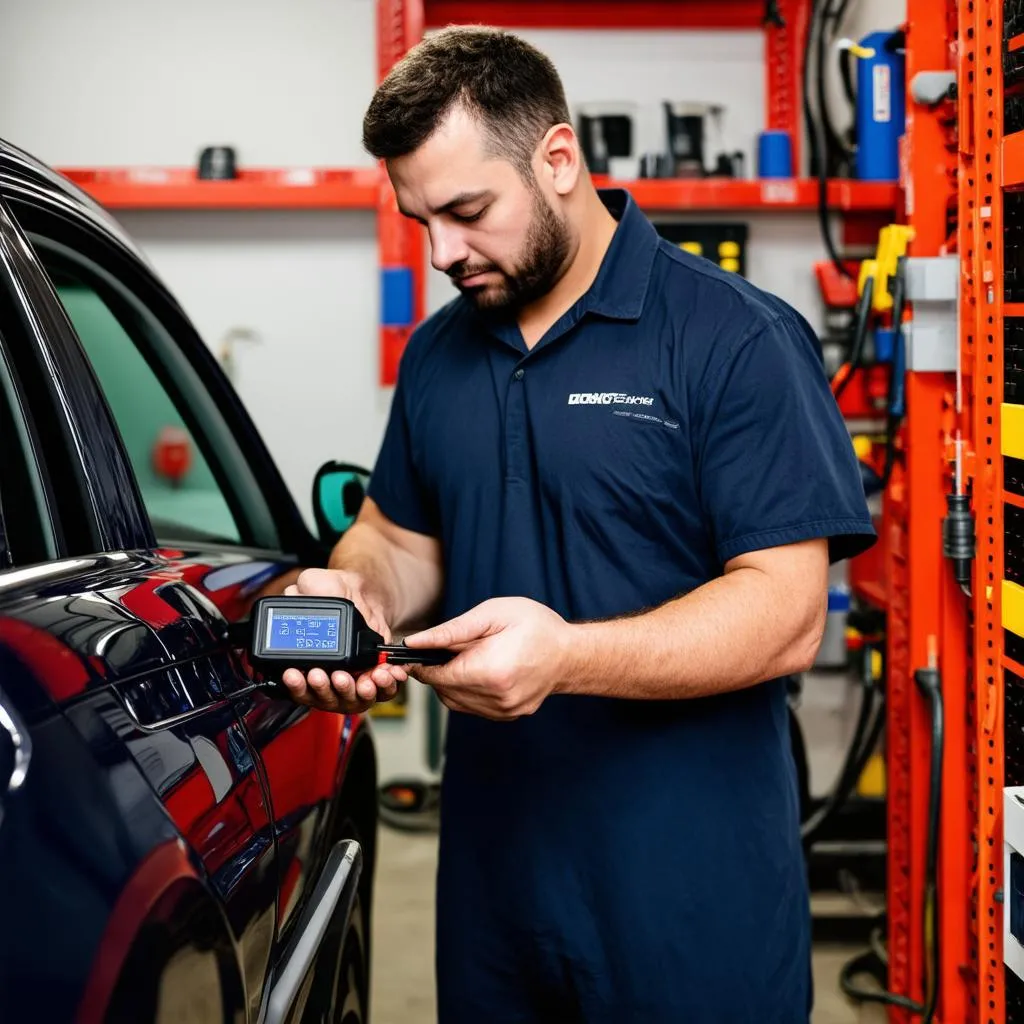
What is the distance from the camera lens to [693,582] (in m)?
1.63

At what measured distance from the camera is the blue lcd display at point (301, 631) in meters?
1.27

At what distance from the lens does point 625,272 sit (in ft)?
5.47

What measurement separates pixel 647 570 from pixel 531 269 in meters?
0.44

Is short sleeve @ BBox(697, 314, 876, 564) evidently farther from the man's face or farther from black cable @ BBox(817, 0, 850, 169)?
black cable @ BBox(817, 0, 850, 169)

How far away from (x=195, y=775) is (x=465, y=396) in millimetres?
865

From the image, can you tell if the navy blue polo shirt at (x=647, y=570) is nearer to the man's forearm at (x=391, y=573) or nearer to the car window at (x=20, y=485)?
the man's forearm at (x=391, y=573)

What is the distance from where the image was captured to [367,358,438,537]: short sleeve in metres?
1.91

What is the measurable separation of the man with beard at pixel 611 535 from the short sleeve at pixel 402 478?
6.6 inches

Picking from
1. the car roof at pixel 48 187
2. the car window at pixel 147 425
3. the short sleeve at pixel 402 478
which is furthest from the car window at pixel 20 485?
the car window at pixel 147 425

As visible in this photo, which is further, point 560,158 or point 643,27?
point 643,27

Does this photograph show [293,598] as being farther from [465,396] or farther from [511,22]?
[511,22]

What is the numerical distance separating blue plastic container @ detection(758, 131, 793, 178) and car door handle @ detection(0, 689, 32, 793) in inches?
143

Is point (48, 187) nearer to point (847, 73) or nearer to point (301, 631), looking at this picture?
point (301, 631)

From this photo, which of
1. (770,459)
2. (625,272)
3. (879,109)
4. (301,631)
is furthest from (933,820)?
(879,109)
